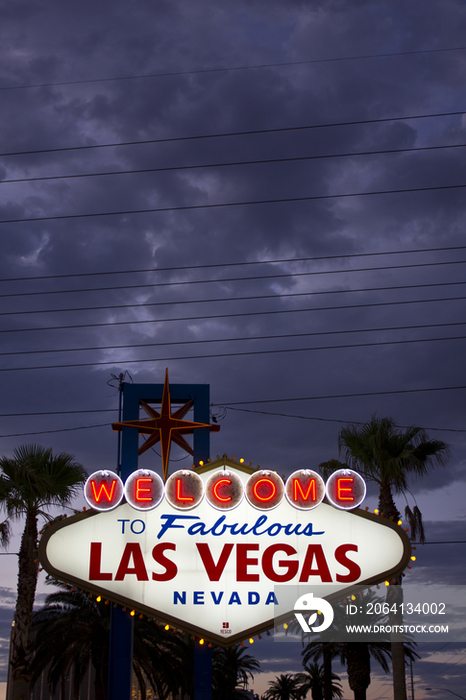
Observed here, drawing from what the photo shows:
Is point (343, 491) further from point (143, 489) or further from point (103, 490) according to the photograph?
point (103, 490)

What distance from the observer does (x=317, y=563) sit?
16.6 meters

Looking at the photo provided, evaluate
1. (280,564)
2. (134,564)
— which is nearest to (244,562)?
(280,564)

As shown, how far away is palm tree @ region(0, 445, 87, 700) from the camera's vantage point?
1992 cm

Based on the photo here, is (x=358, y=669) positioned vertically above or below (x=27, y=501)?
below

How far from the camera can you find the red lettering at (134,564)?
16.3 meters

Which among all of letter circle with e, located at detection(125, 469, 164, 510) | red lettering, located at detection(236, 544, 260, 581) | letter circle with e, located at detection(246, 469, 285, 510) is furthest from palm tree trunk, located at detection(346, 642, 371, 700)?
letter circle with e, located at detection(125, 469, 164, 510)

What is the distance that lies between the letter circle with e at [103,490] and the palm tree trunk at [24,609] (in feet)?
15.0

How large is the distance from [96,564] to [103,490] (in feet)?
6.05

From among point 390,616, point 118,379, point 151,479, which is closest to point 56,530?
point 151,479

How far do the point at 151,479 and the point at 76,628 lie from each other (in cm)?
1306

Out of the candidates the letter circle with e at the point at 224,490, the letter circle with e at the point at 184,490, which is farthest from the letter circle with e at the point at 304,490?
the letter circle with e at the point at 184,490

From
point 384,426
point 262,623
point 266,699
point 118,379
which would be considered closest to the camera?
point 262,623

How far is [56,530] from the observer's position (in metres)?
16.7

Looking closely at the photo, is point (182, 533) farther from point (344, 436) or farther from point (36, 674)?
point (36, 674)
